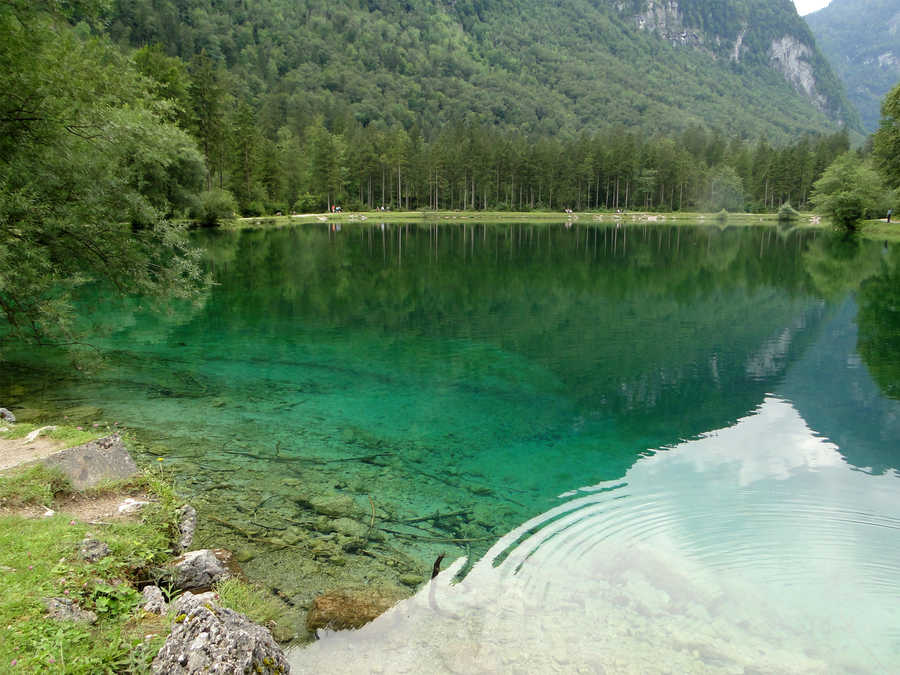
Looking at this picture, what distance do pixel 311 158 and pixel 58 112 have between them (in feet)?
367

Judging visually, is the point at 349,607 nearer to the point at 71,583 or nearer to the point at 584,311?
the point at 71,583

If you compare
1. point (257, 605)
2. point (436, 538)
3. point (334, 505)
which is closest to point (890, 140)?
point (436, 538)

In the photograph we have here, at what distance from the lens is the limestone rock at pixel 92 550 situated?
5938 mm

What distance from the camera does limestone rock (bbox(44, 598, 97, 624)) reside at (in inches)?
193

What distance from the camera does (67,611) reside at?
499 centimetres

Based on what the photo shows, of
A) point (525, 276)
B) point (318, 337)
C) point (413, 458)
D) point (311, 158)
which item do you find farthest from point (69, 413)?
point (311, 158)

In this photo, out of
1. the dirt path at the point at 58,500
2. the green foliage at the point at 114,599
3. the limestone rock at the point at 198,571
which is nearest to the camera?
the green foliage at the point at 114,599

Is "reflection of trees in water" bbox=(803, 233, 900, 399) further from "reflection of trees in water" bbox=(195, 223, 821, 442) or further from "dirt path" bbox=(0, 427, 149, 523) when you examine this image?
"dirt path" bbox=(0, 427, 149, 523)

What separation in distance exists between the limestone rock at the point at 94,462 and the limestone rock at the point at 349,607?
12.1ft

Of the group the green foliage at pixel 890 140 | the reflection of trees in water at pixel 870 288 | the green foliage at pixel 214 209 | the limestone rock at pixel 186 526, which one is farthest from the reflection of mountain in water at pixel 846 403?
the green foliage at pixel 214 209

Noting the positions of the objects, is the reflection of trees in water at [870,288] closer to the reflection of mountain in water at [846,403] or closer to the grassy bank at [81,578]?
the reflection of mountain in water at [846,403]

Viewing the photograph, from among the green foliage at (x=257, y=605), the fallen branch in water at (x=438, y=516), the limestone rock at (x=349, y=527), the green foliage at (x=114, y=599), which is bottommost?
the fallen branch in water at (x=438, y=516)

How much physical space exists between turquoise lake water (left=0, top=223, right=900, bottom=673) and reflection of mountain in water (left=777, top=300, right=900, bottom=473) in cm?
9

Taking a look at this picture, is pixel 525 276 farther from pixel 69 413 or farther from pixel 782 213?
pixel 782 213
